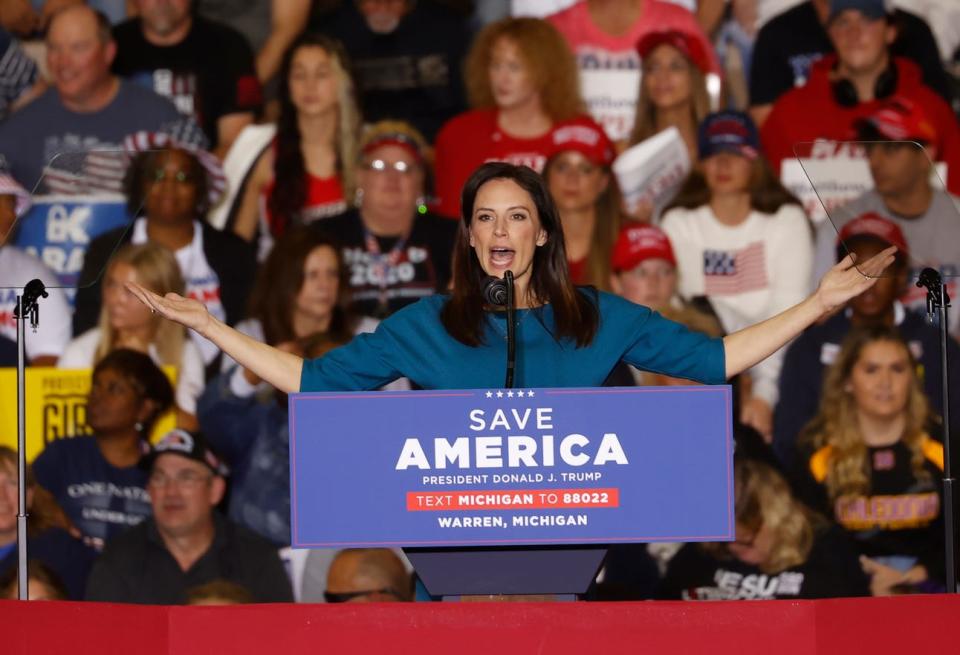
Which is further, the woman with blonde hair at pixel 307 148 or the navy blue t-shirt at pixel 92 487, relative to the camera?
the woman with blonde hair at pixel 307 148

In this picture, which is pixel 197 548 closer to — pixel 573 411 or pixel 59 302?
pixel 59 302

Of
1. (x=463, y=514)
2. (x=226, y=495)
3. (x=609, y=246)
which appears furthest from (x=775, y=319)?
(x=226, y=495)

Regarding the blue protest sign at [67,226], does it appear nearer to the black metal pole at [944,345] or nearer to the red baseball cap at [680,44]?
the black metal pole at [944,345]

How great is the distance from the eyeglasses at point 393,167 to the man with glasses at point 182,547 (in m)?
1.30

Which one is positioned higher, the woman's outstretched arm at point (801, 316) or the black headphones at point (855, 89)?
the black headphones at point (855, 89)

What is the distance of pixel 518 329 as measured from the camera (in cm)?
315

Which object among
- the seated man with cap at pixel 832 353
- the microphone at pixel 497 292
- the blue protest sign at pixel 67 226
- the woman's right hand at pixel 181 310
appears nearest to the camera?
the microphone at pixel 497 292

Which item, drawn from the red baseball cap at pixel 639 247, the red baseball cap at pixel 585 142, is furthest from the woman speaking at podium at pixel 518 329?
the red baseball cap at pixel 585 142

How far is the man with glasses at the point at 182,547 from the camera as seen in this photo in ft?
19.0

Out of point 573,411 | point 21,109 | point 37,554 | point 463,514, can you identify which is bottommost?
point 37,554

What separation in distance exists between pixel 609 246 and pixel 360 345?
9.87ft

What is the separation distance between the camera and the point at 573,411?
276cm

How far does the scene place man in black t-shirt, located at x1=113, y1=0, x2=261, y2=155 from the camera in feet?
21.0

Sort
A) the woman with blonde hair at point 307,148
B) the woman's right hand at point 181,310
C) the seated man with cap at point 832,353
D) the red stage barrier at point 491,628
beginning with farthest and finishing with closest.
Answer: the woman with blonde hair at point 307,148 < the seated man with cap at point 832,353 < the woman's right hand at point 181,310 < the red stage barrier at point 491,628
